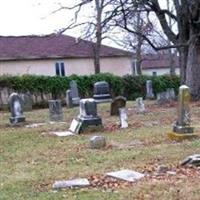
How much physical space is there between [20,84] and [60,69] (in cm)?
1322

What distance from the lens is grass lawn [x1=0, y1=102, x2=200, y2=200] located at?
718cm

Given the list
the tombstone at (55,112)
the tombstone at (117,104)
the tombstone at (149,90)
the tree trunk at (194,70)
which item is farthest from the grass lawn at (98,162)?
the tombstone at (149,90)

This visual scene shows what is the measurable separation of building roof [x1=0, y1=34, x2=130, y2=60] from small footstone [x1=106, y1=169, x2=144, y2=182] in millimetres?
31389

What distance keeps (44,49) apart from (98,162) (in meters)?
33.3

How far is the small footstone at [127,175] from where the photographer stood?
7.93 meters

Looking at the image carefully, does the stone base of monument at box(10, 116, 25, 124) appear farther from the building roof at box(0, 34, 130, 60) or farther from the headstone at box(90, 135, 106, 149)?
the building roof at box(0, 34, 130, 60)

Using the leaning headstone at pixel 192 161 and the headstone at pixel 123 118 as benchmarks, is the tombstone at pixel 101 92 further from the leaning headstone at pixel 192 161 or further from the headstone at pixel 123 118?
the leaning headstone at pixel 192 161

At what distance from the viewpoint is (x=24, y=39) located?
4388 cm

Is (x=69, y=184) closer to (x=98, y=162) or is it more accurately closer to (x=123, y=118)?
(x=98, y=162)

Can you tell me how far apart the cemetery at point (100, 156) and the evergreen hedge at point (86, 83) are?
1105cm

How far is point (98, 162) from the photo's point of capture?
962 centimetres

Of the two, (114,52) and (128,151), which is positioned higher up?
(114,52)

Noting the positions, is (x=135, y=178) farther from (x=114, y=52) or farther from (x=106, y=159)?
(x=114, y=52)

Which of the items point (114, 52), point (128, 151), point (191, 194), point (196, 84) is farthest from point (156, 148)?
point (114, 52)
